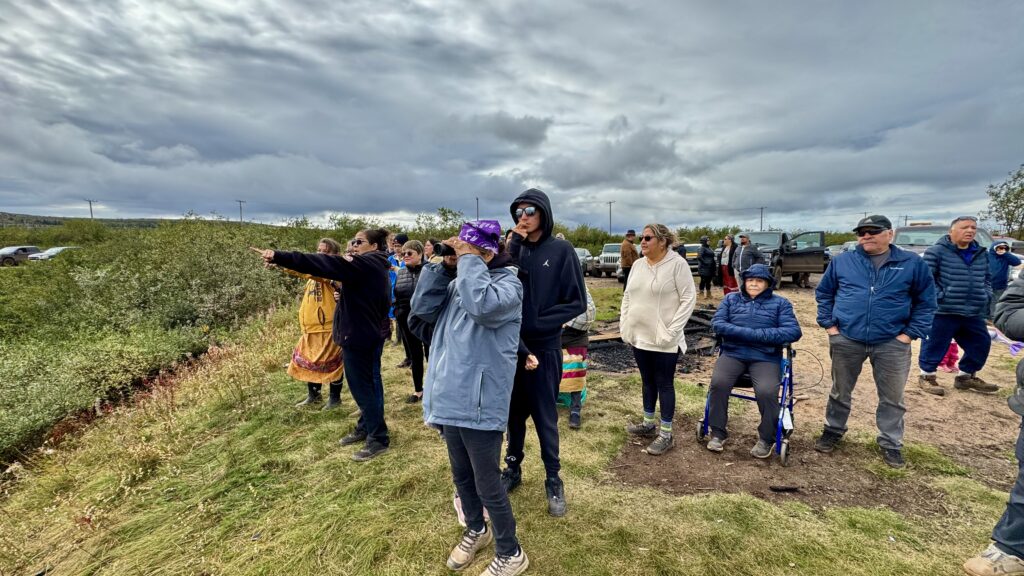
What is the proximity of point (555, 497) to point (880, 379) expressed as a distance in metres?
2.59

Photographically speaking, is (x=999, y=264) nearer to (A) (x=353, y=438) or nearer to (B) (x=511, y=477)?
(B) (x=511, y=477)

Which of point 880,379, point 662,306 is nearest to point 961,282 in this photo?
point 880,379

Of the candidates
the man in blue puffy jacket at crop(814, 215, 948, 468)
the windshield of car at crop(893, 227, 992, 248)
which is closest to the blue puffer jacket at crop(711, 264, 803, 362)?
the man in blue puffy jacket at crop(814, 215, 948, 468)

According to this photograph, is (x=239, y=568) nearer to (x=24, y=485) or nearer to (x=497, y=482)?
(x=497, y=482)

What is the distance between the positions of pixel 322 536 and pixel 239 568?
0.42 metres

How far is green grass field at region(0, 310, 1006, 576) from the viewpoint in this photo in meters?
2.28

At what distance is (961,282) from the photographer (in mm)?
4344

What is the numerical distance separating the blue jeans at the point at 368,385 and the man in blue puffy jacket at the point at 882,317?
3527 mm

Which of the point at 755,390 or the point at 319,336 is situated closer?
the point at 755,390

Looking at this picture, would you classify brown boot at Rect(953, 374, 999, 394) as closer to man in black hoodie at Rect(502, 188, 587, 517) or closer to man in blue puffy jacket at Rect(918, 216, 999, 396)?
man in blue puffy jacket at Rect(918, 216, 999, 396)

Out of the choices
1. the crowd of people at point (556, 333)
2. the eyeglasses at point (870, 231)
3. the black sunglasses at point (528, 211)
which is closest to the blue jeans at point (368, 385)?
the crowd of people at point (556, 333)

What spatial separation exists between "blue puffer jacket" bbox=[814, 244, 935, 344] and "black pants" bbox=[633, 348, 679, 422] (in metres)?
1.30

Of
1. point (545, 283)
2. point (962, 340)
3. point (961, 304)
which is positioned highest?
point (545, 283)

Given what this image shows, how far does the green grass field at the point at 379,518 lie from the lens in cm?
228
